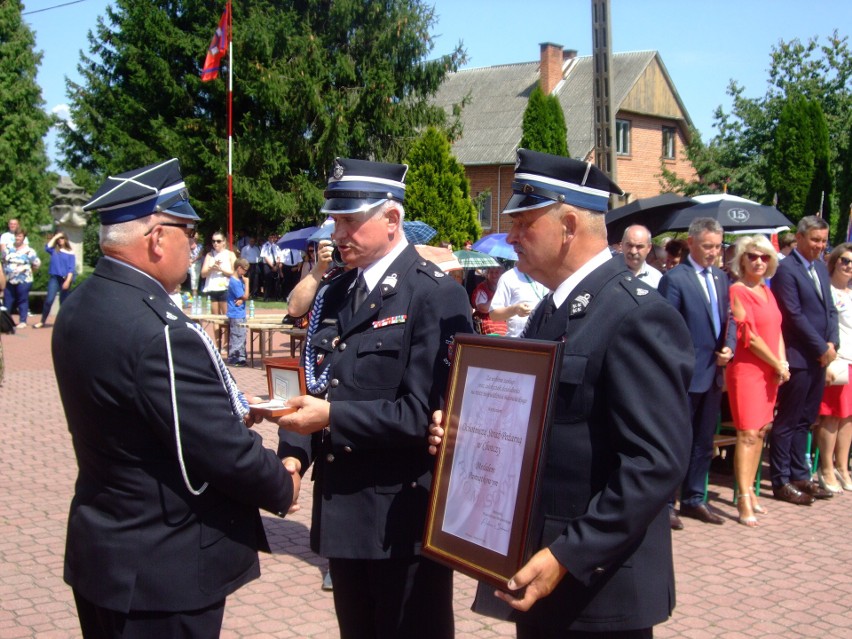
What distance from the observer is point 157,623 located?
2.67 m

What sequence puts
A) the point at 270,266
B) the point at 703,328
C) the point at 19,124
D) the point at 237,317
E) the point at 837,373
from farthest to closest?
1. the point at 19,124
2. the point at 270,266
3. the point at 237,317
4. the point at 837,373
5. the point at 703,328

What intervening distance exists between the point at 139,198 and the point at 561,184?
1.26m

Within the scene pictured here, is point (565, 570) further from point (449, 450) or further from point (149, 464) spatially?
point (149, 464)

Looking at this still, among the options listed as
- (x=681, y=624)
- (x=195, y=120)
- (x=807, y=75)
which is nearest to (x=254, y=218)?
(x=195, y=120)

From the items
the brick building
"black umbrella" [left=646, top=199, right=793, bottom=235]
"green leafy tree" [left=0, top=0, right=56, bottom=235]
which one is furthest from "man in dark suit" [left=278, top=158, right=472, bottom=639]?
"green leafy tree" [left=0, top=0, right=56, bottom=235]

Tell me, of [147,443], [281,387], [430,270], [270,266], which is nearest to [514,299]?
[430,270]

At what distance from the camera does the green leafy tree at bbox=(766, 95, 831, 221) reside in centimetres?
2886

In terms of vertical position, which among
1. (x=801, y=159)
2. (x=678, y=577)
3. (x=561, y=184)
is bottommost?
(x=678, y=577)

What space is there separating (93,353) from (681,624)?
3.72 metres

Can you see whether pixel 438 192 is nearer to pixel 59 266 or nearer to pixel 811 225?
pixel 59 266

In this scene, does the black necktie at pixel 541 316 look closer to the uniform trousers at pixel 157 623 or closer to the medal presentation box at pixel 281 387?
the medal presentation box at pixel 281 387

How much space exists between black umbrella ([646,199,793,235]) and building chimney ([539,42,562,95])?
3671 cm

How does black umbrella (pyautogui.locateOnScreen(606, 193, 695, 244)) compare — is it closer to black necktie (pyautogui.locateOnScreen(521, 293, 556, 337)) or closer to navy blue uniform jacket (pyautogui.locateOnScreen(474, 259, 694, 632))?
black necktie (pyautogui.locateOnScreen(521, 293, 556, 337))

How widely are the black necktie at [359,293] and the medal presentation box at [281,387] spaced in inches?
12.8
